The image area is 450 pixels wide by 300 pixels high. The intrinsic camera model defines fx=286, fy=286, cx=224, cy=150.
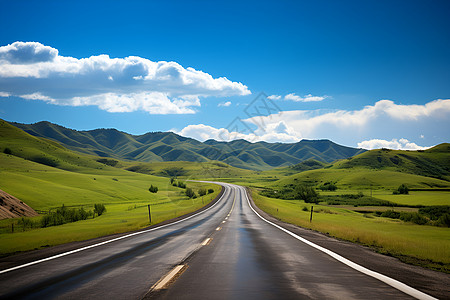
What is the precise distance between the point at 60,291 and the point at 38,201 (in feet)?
241

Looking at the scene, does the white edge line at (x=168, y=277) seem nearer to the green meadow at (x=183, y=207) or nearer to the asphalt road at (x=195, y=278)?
the asphalt road at (x=195, y=278)

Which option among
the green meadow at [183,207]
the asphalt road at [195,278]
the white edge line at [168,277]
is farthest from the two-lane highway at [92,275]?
the green meadow at [183,207]

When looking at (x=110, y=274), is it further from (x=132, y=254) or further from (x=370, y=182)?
(x=370, y=182)

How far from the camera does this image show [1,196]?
46.8m

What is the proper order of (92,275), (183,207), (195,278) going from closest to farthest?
(195,278), (92,275), (183,207)

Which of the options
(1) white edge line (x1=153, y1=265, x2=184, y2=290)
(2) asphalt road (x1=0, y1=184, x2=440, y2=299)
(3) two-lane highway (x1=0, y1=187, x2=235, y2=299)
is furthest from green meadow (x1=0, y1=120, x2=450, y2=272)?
(1) white edge line (x1=153, y1=265, x2=184, y2=290)

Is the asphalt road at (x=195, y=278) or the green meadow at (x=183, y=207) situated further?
the green meadow at (x=183, y=207)

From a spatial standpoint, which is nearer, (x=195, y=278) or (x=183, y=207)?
(x=195, y=278)

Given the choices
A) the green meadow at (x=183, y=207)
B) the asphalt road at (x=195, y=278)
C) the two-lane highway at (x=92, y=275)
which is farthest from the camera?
the green meadow at (x=183, y=207)

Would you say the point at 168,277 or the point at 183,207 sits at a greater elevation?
the point at 168,277

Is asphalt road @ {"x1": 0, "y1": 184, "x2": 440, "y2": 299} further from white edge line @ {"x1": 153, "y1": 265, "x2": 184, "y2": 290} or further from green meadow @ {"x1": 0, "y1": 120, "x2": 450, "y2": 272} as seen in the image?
green meadow @ {"x1": 0, "y1": 120, "x2": 450, "y2": 272}

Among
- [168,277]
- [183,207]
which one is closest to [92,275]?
[168,277]

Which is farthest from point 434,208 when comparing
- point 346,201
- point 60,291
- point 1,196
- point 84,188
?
point 84,188

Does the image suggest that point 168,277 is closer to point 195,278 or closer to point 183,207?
point 195,278
